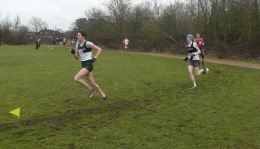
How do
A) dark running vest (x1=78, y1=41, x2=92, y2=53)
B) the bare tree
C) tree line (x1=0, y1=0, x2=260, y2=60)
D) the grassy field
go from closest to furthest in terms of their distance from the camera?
the grassy field < dark running vest (x1=78, y1=41, x2=92, y2=53) < tree line (x1=0, y1=0, x2=260, y2=60) < the bare tree

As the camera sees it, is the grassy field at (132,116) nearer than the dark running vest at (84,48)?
Yes

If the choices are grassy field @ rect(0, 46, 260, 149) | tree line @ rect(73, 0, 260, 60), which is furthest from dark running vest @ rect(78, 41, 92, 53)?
tree line @ rect(73, 0, 260, 60)

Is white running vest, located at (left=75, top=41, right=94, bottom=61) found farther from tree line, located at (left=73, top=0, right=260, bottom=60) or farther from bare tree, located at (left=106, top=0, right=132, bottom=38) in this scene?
bare tree, located at (left=106, top=0, right=132, bottom=38)

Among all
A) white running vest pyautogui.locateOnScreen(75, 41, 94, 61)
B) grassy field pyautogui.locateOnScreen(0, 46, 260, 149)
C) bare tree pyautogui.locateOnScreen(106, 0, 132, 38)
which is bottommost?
grassy field pyautogui.locateOnScreen(0, 46, 260, 149)

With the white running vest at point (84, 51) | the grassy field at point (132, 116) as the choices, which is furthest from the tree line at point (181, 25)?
the white running vest at point (84, 51)

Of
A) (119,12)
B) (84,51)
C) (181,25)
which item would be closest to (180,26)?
(181,25)

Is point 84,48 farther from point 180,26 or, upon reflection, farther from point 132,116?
point 180,26

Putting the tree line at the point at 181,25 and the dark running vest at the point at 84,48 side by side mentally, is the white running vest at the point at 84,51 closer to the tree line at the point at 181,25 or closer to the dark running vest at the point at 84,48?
the dark running vest at the point at 84,48

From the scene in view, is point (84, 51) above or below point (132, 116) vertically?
above

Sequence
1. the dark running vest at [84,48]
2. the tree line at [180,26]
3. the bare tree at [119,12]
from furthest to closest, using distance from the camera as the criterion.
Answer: the bare tree at [119,12] < the tree line at [180,26] < the dark running vest at [84,48]

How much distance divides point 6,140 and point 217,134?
13.6 feet

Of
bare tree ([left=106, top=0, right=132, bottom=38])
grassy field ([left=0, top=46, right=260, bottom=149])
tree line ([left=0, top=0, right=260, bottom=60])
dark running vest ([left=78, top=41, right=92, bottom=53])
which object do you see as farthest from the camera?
bare tree ([left=106, top=0, right=132, bottom=38])

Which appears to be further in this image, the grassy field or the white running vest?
the white running vest

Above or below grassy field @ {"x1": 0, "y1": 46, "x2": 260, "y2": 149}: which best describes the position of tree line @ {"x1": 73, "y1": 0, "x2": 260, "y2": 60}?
above
